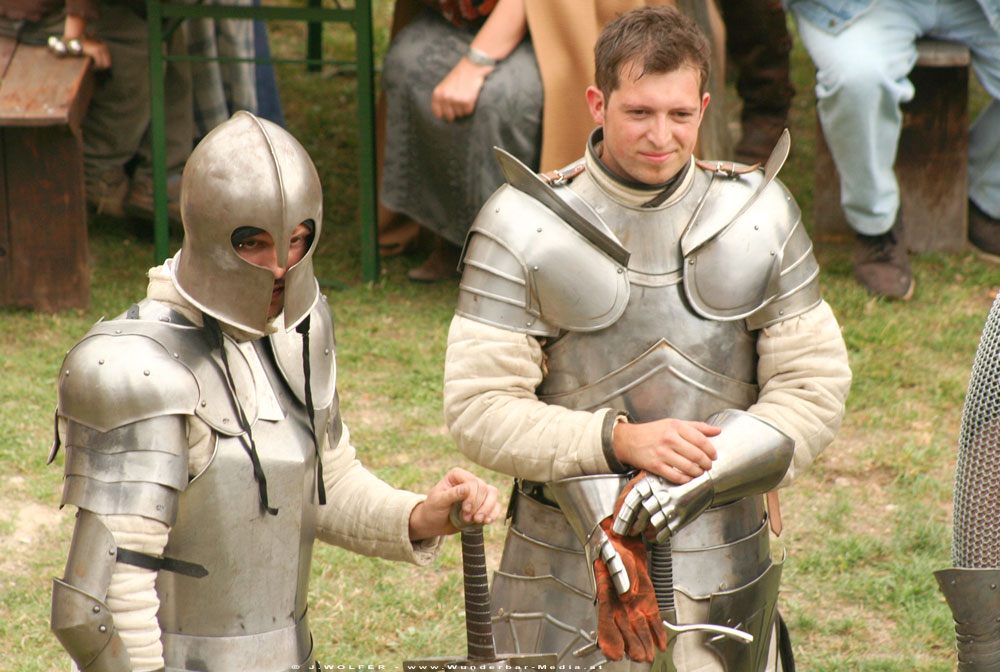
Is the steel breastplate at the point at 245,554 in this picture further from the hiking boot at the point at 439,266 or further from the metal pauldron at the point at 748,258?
the hiking boot at the point at 439,266

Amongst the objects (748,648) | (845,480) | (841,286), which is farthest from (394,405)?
(748,648)

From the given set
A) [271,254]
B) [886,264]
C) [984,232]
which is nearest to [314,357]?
[271,254]

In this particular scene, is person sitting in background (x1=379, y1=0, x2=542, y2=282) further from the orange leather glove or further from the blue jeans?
the orange leather glove

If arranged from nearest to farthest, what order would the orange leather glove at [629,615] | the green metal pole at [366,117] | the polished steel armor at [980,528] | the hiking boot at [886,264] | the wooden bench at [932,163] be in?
the orange leather glove at [629,615] < the polished steel armor at [980,528] < the hiking boot at [886,264] < the green metal pole at [366,117] < the wooden bench at [932,163]

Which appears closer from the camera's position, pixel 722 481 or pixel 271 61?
pixel 722 481

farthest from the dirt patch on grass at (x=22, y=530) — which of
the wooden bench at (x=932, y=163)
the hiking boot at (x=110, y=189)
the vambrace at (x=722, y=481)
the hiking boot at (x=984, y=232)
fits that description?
the hiking boot at (x=984, y=232)

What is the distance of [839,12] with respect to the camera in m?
5.48

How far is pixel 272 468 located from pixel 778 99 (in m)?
5.07

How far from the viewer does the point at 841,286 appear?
5773mm

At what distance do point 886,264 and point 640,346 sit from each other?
3233 mm

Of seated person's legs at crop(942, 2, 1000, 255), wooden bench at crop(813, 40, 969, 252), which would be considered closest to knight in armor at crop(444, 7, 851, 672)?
seated person's legs at crop(942, 2, 1000, 255)

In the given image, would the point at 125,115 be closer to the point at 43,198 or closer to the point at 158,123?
the point at 158,123

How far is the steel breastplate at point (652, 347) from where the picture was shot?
9.12ft

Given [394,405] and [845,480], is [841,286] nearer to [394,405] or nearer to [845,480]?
[845,480]
